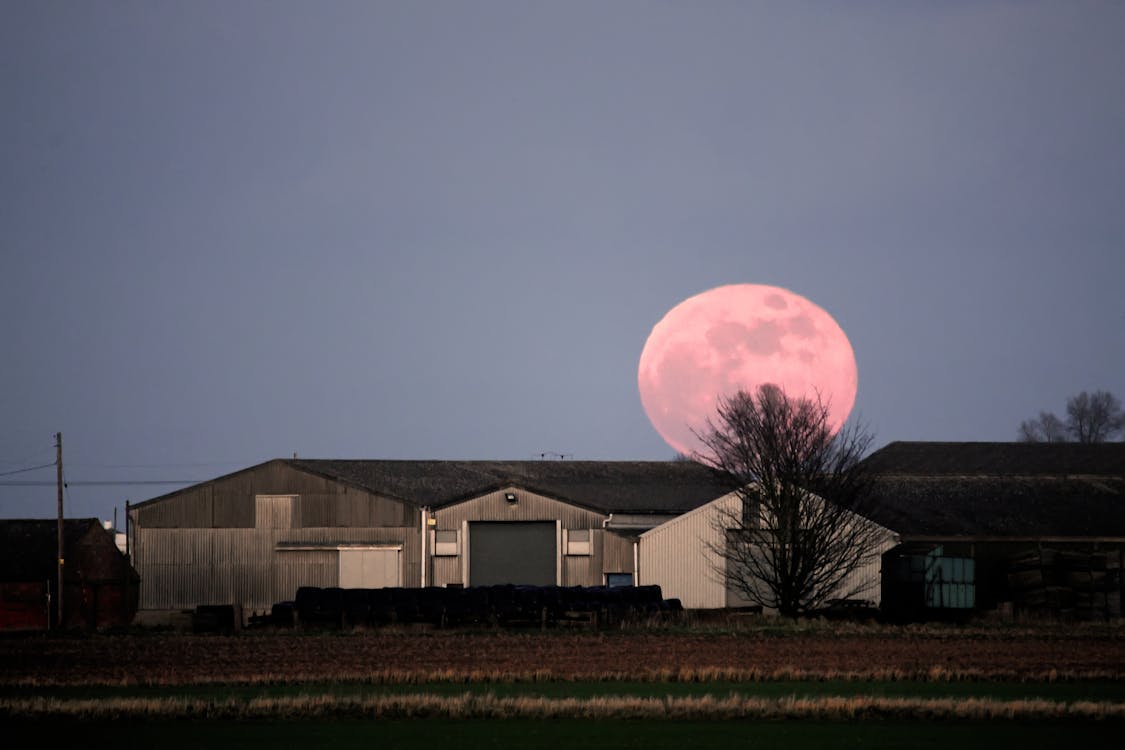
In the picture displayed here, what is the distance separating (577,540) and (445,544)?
5153 mm

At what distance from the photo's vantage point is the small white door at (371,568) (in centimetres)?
5934

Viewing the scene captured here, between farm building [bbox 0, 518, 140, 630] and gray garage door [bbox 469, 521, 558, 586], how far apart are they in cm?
2022

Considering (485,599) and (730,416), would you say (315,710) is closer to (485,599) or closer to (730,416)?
(485,599)

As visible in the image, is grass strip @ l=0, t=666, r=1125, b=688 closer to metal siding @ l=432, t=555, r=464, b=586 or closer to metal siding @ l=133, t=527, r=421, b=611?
metal siding @ l=432, t=555, r=464, b=586

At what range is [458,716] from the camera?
1018 inches

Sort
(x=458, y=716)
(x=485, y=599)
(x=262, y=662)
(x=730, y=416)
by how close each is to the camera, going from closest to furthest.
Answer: (x=458, y=716), (x=262, y=662), (x=485, y=599), (x=730, y=416)

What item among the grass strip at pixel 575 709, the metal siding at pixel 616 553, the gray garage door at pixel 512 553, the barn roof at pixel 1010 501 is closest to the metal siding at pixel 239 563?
the gray garage door at pixel 512 553

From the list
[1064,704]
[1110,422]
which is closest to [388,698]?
[1064,704]

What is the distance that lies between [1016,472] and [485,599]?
112ft

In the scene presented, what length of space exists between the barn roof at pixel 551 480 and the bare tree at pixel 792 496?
6.50 metres

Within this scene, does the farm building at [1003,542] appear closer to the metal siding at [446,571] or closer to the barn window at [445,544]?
the metal siding at [446,571]

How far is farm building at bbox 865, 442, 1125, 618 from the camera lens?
55562mm

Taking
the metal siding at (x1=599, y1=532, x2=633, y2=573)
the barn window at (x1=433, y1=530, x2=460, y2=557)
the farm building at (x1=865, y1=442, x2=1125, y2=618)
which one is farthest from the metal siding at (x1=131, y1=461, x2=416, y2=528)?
the farm building at (x1=865, y1=442, x2=1125, y2=618)

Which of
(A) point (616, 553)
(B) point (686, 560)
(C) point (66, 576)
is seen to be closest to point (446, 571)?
(A) point (616, 553)
